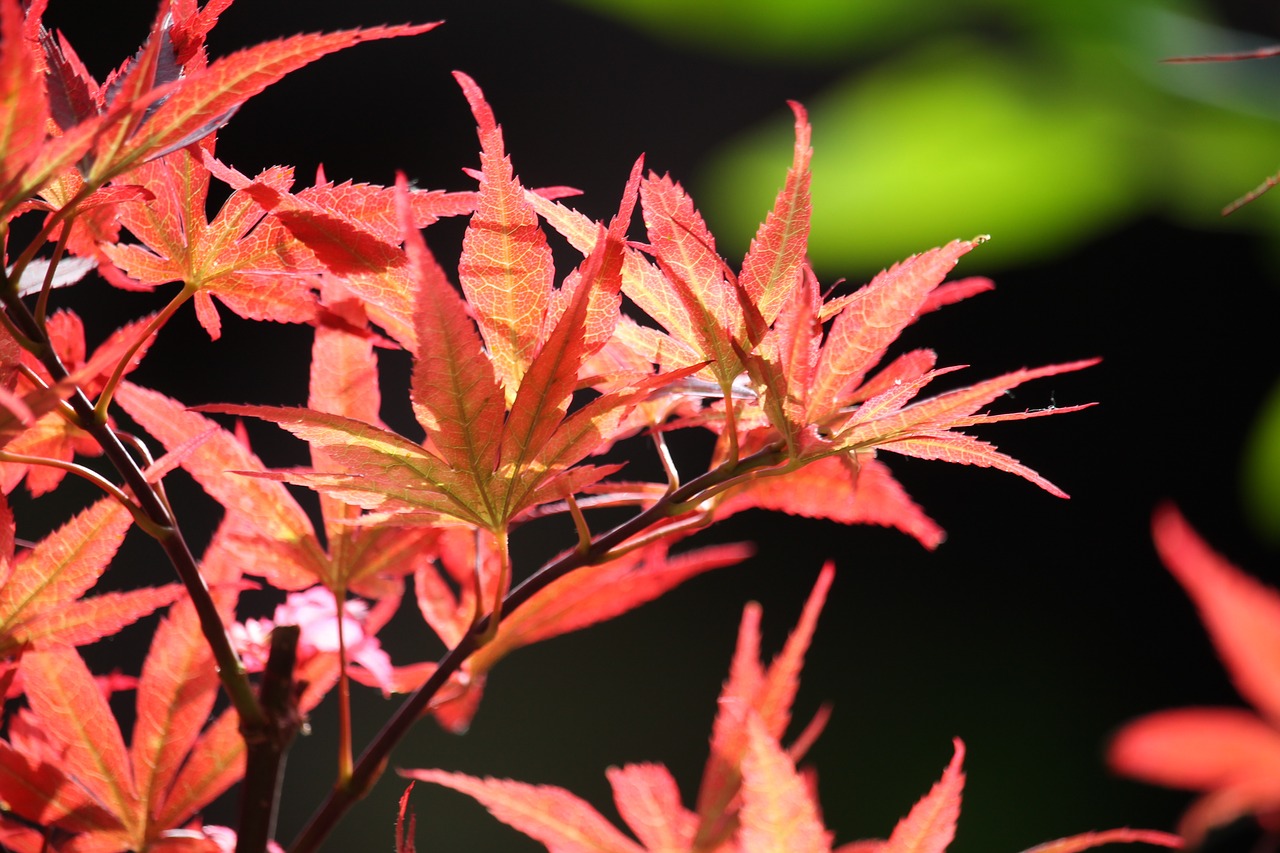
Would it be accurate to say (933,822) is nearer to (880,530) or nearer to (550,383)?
(550,383)

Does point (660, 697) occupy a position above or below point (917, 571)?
below

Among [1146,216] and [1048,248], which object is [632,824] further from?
[1146,216]

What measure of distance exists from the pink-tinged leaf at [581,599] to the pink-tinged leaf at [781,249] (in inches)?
3.3

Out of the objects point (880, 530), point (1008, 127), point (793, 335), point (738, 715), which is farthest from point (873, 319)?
point (880, 530)

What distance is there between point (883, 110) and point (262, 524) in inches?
53.8

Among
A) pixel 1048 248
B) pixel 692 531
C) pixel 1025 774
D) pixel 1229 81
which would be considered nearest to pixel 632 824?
pixel 692 531

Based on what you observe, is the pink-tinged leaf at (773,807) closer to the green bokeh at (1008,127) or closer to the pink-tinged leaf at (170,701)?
the pink-tinged leaf at (170,701)

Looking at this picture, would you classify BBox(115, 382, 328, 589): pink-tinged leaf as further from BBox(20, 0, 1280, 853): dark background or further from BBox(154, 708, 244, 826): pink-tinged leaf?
BBox(20, 0, 1280, 853): dark background

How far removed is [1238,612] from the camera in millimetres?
162

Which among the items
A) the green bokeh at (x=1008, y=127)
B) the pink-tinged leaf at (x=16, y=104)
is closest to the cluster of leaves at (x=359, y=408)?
the pink-tinged leaf at (x=16, y=104)

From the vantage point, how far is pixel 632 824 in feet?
0.87

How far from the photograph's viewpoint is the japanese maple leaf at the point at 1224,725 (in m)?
0.16

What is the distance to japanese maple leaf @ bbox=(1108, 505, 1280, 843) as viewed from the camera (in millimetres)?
156

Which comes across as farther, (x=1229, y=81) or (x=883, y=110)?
(x=883, y=110)
